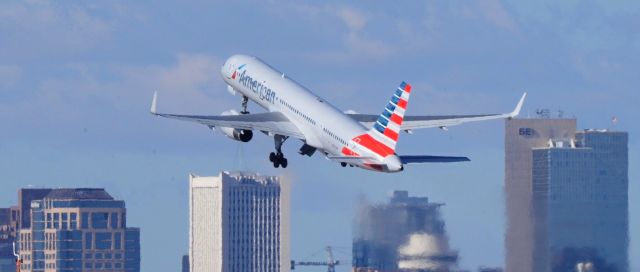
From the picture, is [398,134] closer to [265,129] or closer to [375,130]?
[375,130]

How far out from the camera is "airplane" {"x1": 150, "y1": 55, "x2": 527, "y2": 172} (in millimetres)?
→ 168625

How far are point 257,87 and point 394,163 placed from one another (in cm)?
2320

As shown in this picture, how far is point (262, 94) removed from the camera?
186 metres

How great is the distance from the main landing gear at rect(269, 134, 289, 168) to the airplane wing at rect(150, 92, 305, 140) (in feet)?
4.75

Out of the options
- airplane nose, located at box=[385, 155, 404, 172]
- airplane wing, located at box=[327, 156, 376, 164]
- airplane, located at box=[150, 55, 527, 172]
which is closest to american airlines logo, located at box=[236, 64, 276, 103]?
airplane, located at box=[150, 55, 527, 172]

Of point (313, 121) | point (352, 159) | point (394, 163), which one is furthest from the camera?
point (313, 121)

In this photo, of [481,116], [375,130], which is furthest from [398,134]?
[481,116]

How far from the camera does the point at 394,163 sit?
545ft

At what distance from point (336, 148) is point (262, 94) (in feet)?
45.1

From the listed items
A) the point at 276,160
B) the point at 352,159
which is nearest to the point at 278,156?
the point at 276,160

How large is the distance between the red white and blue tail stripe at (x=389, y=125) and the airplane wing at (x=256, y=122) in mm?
10561

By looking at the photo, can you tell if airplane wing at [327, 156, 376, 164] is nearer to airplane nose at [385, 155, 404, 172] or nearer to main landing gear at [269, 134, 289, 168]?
airplane nose at [385, 155, 404, 172]

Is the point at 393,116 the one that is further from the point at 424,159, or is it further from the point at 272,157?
the point at 272,157

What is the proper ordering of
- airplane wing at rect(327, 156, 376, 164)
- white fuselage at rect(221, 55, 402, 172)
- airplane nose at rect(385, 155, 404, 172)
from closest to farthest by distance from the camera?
airplane nose at rect(385, 155, 404, 172) < airplane wing at rect(327, 156, 376, 164) < white fuselage at rect(221, 55, 402, 172)
